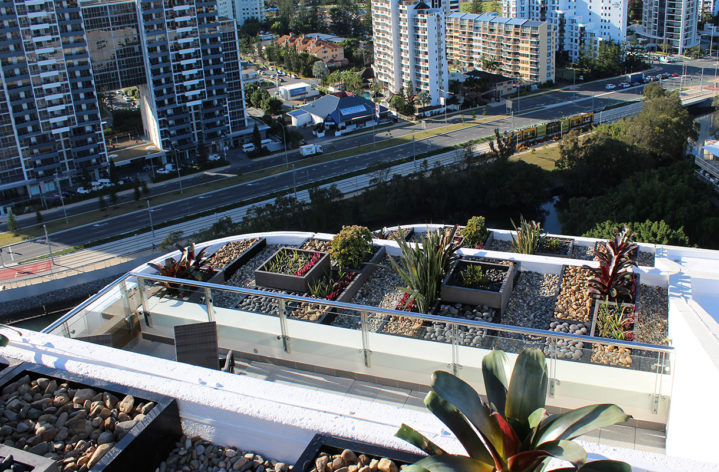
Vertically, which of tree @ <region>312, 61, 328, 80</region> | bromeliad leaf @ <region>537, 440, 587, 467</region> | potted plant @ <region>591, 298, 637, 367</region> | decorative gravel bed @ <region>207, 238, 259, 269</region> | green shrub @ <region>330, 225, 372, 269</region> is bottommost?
tree @ <region>312, 61, 328, 80</region>

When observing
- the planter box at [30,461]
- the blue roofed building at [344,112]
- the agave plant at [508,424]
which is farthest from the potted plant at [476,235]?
the blue roofed building at [344,112]

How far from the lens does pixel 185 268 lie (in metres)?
7.64

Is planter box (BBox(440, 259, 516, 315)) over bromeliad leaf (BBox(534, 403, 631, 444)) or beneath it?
beneath

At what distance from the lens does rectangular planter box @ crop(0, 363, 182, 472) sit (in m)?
2.98

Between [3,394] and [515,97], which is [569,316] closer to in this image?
[3,394]

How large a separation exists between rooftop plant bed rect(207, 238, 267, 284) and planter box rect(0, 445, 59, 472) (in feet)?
16.3

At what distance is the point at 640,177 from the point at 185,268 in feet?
62.6

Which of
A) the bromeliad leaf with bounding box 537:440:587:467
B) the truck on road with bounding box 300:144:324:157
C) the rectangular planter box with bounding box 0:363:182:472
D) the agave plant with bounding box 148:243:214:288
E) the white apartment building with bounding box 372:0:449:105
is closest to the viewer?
the bromeliad leaf with bounding box 537:440:587:467

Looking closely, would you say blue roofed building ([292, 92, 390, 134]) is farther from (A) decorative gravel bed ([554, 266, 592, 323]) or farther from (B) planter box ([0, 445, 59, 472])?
(B) planter box ([0, 445, 59, 472])

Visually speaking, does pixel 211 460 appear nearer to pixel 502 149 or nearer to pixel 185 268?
pixel 185 268

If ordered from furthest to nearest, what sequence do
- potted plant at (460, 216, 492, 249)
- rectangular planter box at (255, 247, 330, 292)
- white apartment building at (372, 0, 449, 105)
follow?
white apartment building at (372, 0, 449, 105) → potted plant at (460, 216, 492, 249) → rectangular planter box at (255, 247, 330, 292)

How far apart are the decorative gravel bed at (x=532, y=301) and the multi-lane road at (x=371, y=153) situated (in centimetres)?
2287

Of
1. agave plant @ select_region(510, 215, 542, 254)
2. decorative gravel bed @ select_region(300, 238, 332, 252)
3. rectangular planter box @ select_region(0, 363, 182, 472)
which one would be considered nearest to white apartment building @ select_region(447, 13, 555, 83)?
agave plant @ select_region(510, 215, 542, 254)

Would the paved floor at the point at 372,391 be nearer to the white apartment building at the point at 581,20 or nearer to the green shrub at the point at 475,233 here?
the green shrub at the point at 475,233
